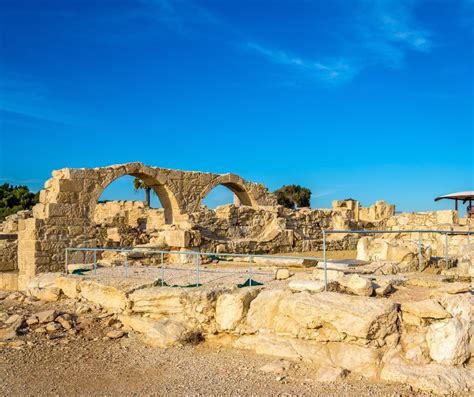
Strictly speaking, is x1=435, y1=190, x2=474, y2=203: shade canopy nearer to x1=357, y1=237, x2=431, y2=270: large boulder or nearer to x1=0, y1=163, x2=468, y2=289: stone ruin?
x1=0, y1=163, x2=468, y2=289: stone ruin

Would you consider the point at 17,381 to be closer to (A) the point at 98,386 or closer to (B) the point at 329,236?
(A) the point at 98,386

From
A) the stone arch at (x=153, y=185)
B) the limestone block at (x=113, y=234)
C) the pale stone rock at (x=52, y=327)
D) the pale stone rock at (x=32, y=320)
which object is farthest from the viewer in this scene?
the stone arch at (x=153, y=185)

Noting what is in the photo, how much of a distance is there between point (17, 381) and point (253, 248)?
379 inches

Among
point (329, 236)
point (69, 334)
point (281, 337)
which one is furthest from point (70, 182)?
point (281, 337)

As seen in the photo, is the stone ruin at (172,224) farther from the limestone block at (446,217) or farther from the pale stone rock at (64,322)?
the pale stone rock at (64,322)

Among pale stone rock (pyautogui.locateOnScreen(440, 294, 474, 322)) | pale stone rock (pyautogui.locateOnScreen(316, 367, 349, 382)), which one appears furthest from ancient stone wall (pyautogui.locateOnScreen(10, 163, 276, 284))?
pale stone rock (pyautogui.locateOnScreen(440, 294, 474, 322))

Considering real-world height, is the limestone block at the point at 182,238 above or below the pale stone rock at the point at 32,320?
above

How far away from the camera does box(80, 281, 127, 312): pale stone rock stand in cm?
763

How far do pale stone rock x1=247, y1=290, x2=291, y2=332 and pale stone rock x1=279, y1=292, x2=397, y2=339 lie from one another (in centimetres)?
19

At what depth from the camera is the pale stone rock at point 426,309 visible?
5125 mm

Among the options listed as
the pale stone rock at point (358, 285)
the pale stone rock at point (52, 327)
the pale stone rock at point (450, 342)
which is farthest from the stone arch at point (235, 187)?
the pale stone rock at point (450, 342)

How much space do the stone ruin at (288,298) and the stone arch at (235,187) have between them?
12.6ft

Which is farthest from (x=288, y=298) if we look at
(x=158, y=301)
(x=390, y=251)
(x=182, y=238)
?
(x=182, y=238)

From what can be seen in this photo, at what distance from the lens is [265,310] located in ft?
20.0
